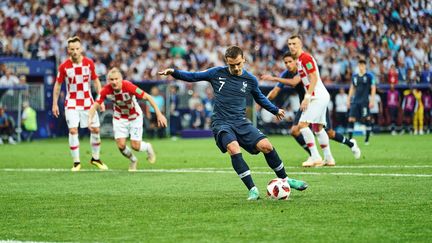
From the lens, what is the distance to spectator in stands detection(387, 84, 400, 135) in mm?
35094

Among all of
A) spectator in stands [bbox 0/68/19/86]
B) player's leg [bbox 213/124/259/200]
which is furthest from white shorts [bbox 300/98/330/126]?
spectator in stands [bbox 0/68/19/86]

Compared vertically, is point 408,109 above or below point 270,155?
below

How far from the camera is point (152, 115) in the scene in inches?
1324

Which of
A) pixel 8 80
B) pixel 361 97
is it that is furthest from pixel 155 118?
pixel 361 97

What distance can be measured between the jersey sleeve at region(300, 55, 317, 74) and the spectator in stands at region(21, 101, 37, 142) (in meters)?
15.9

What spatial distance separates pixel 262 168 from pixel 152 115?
54.2 feet

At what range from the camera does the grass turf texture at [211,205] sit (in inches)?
355

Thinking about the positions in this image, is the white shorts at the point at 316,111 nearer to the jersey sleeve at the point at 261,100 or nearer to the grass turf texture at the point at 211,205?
the grass turf texture at the point at 211,205

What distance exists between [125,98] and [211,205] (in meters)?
6.47

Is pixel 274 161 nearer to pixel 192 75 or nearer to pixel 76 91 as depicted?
pixel 192 75

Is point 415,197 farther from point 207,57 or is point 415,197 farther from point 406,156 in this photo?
point 207,57

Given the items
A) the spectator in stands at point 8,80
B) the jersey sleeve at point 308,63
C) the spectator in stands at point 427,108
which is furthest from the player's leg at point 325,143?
the spectator in stands at point 427,108

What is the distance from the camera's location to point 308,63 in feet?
57.1

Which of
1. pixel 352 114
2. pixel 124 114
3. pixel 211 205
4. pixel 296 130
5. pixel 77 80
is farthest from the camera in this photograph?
pixel 352 114
